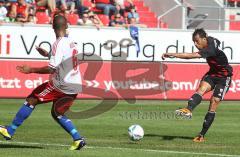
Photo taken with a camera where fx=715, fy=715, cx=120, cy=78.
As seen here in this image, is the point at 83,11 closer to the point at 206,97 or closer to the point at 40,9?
the point at 40,9

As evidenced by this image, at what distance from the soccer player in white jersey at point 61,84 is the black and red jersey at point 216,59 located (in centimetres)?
372

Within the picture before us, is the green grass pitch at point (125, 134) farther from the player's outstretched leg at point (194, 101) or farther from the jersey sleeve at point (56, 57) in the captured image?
the jersey sleeve at point (56, 57)

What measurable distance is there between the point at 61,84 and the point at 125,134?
12.9 feet

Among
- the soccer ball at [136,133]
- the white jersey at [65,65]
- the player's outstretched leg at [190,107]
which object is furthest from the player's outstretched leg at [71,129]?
the player's outstretched leg at [190,107]

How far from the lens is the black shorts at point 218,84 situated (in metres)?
15.2

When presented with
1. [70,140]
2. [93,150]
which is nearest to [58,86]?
[93,150]

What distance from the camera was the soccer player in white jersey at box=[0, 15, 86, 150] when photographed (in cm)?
1195

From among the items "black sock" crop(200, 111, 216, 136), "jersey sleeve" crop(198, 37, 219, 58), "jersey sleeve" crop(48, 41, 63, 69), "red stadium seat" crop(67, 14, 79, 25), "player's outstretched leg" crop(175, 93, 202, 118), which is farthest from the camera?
"red stadium seat" crop(67, 14, 79, 25)

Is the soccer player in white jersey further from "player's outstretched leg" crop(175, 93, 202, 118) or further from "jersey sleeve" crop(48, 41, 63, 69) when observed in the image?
"player's outstretched leg" crop(175, 93, 202, 118)

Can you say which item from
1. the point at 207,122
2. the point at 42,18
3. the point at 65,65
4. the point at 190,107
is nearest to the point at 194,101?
the point at 190,107

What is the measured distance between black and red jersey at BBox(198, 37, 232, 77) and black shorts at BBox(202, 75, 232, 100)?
0.28 feet

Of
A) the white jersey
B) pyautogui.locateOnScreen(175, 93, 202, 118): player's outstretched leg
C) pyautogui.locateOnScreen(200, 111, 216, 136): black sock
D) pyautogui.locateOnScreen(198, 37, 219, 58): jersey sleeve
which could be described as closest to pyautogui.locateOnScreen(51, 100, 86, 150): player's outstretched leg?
the white jersey

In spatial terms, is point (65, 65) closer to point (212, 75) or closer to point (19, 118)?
point (19, 118)

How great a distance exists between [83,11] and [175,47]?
14.1 feet
